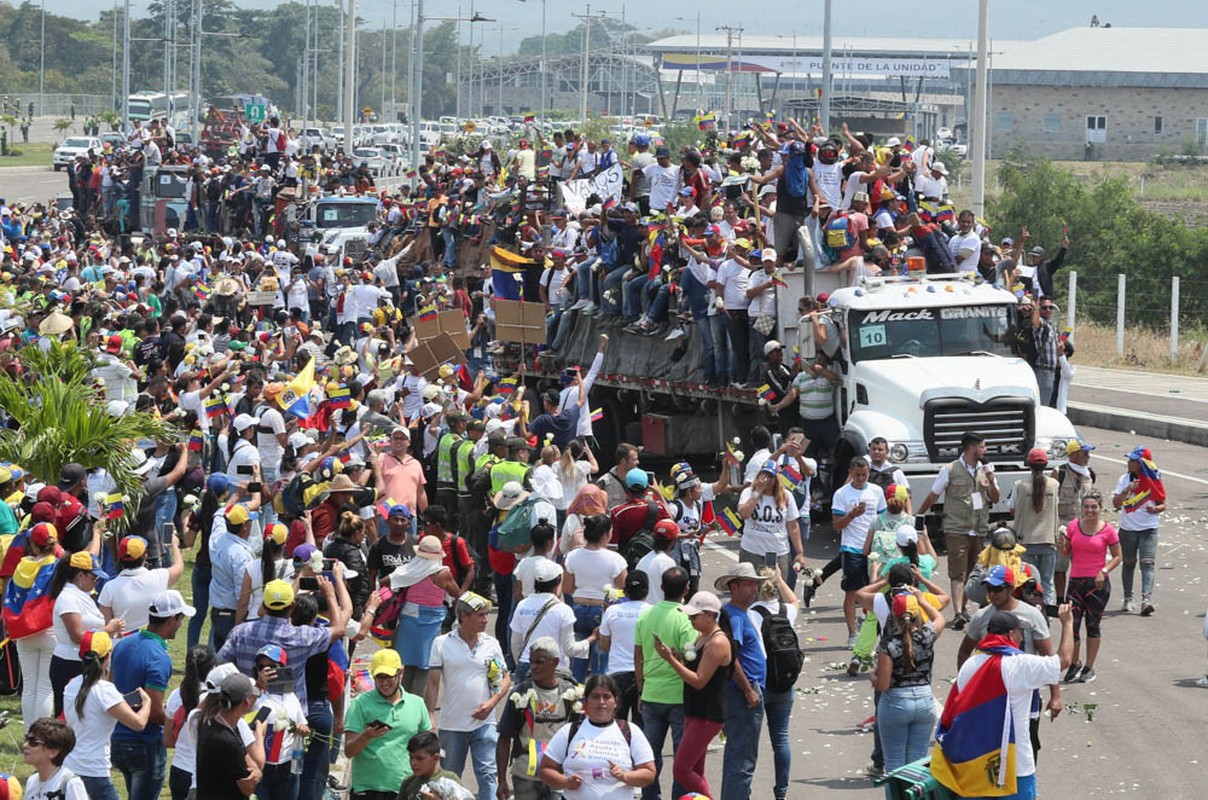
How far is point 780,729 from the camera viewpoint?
460 inches

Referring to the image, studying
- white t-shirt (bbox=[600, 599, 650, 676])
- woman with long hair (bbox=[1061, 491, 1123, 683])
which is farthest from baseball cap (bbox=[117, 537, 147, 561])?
woman with long hair (bbox=[1061, 491, 1123, 683])

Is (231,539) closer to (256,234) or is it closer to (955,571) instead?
(955,571)

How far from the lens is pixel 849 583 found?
1597cm

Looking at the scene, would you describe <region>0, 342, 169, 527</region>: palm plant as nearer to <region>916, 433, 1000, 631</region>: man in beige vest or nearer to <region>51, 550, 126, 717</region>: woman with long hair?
<region>51, 550, 126, 717</region>: woman with long hair

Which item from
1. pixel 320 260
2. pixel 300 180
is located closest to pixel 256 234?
pixel 300 180

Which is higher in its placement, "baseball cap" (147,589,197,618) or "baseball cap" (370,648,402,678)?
"baseball cap" (147,589,197,618)

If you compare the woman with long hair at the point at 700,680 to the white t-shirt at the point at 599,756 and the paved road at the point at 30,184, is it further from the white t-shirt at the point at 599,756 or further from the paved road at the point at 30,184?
the paved road at the point at 30,184

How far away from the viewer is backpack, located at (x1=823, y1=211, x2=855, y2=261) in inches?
846

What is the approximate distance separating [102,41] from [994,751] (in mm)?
159048

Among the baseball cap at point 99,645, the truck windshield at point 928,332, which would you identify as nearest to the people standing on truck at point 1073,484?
the truck windshield at point 928,332

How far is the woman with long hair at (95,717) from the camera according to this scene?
9984 millimetres

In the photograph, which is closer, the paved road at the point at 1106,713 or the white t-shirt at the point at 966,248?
the paved road at the point at 1106,713

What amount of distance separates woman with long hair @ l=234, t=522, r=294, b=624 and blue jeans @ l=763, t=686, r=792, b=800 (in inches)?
118

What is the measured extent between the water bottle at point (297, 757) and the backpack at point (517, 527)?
169 inches
